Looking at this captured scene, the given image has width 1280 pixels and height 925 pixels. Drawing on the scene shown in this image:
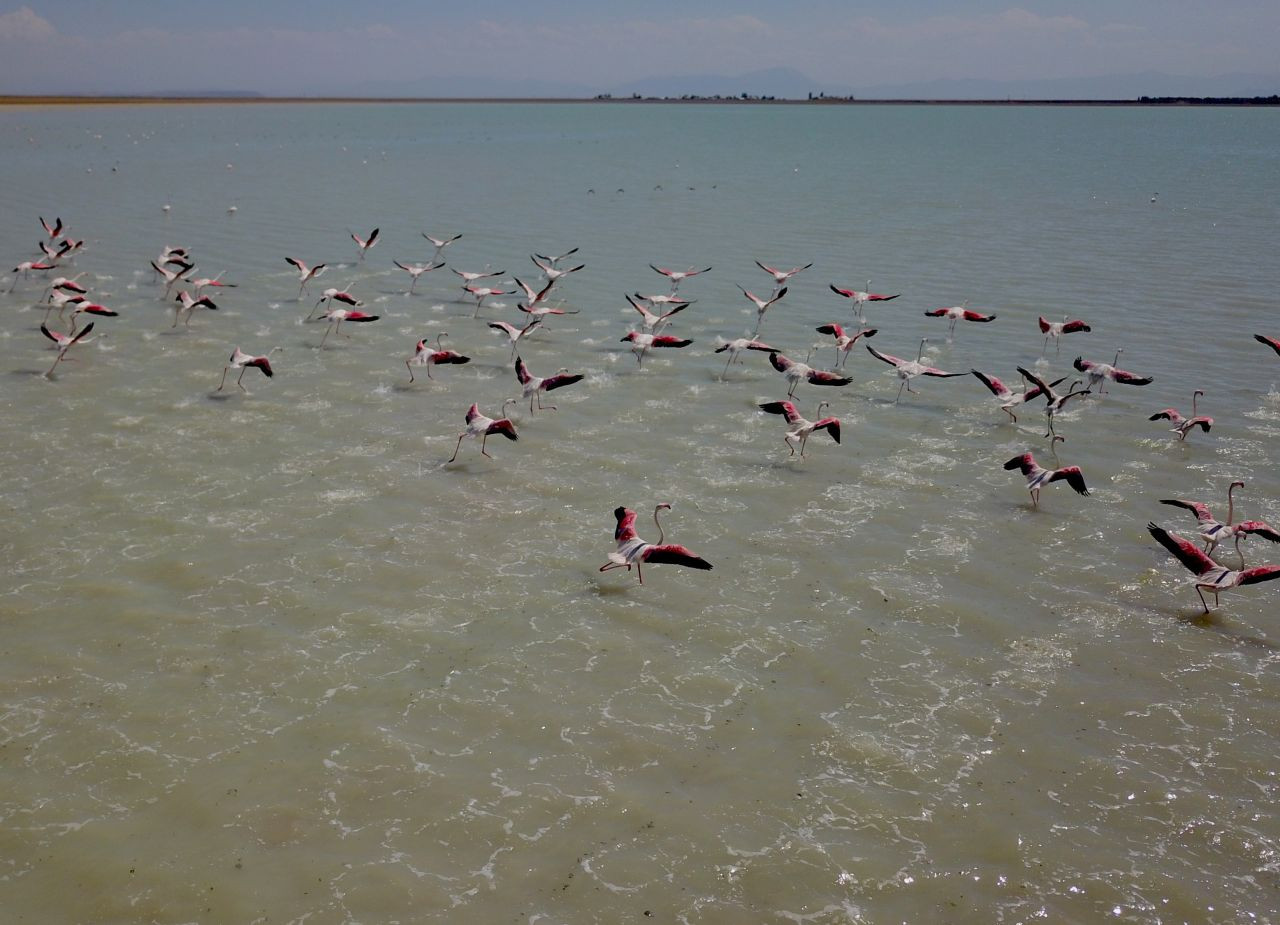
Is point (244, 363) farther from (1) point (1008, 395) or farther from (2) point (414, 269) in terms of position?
(1) point (1008, 395)

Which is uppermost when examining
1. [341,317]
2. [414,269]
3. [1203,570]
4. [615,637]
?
[414,269]

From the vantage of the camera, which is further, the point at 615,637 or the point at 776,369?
the point at 776,369

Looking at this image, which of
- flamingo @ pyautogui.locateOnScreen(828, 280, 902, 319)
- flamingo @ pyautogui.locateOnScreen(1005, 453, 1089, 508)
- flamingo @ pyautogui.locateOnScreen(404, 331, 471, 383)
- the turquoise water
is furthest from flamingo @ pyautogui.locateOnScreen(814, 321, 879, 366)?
flamingo @ pyautogui.locateOnScreen(404, 331, 471, 383)

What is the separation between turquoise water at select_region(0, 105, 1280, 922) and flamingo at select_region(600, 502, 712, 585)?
1.60ft

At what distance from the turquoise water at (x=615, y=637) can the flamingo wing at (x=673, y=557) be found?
0.59 metres

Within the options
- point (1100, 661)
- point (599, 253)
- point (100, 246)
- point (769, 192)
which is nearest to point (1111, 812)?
point (1100, 661)

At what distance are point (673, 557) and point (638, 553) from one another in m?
0.50

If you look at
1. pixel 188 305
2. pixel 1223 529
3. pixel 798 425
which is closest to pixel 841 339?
pixel 798 425

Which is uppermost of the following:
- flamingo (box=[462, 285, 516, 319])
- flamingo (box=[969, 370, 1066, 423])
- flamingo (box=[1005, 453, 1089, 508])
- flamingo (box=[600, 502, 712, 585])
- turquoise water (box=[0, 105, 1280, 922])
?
flamingo (box=[462, 285, 516, 319])

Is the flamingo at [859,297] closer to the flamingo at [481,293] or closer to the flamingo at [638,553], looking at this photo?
the flamingo at [481,293]

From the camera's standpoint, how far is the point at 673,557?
10.0 m

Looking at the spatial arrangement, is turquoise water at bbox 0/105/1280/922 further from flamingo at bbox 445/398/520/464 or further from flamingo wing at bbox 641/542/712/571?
flamingo wing at bbox 641/542/712/571

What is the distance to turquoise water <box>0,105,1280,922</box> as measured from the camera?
7.04 m

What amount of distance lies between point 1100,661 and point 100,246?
1166 inches
